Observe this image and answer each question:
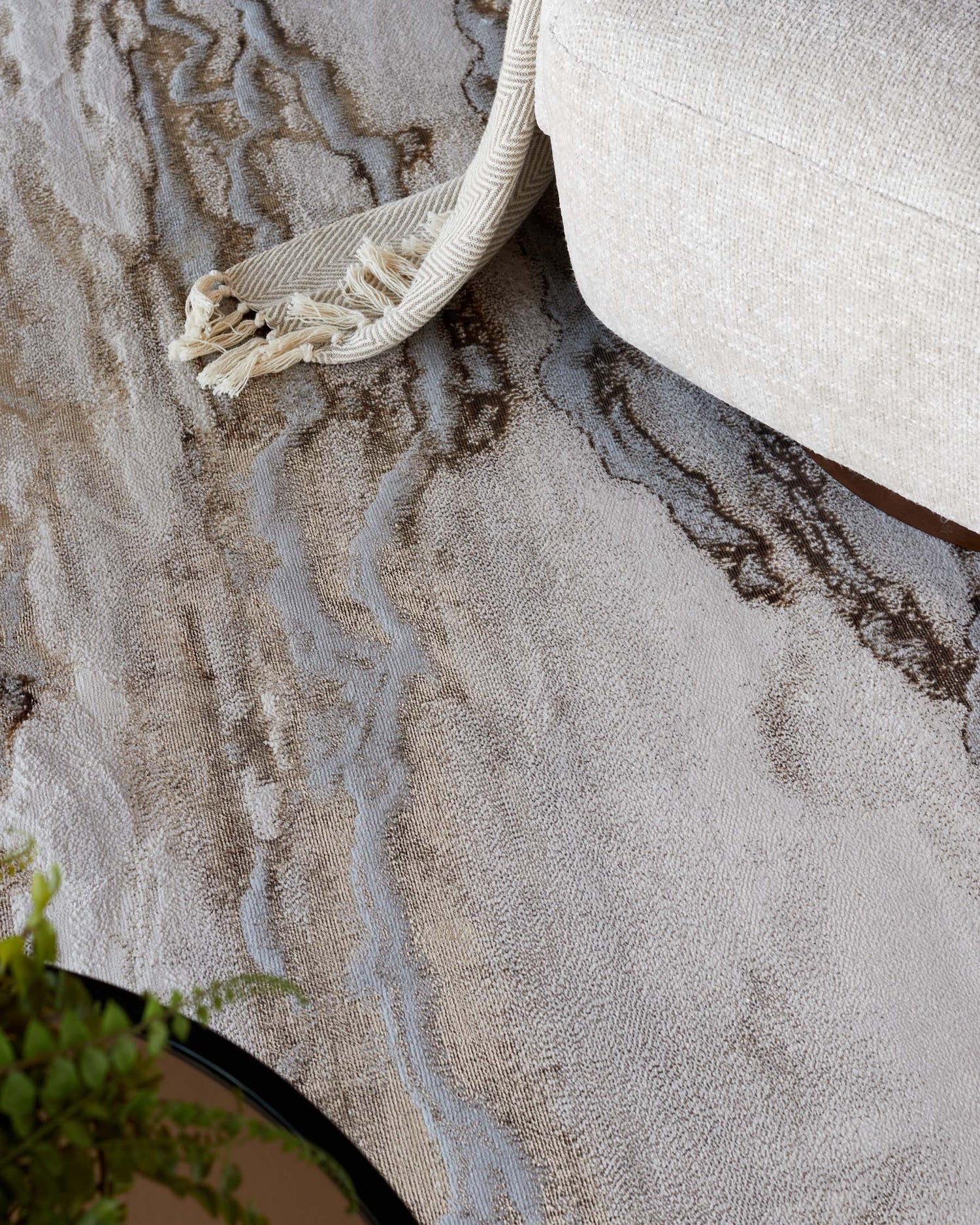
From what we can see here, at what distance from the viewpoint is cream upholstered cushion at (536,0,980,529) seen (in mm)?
Result: 662

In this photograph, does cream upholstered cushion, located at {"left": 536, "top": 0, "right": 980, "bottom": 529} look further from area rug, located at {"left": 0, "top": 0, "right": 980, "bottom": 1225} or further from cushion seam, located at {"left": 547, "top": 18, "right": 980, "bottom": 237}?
area rug, located at {"left": 0, "top": 0, "right": 980, "bottom": 1225}

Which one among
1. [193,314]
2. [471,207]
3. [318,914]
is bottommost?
[318,914]

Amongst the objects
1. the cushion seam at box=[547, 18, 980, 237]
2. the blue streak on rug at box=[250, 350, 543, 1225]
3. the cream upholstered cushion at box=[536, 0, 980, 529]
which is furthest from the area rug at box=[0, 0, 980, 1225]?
the cushion seam at box=[547, 18, 980, 237]

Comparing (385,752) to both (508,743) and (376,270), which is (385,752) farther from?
(376,270)

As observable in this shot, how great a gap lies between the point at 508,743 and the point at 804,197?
427mm

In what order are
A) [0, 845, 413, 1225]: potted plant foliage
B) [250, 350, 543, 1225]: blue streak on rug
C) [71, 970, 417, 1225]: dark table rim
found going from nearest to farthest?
[0, 845, 413, 1225]: potted plant foliage < [71, 970, 417, 1225]: dark table rim < [250, 350, 543, 1225]: blue streak on rug

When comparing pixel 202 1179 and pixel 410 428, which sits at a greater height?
pixel 202 1179

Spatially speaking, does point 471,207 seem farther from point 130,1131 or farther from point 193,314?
point 130,1131

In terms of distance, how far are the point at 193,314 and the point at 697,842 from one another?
0.71 meters

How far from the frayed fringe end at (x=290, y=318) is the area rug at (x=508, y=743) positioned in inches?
1.1

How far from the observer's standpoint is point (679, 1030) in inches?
27.0

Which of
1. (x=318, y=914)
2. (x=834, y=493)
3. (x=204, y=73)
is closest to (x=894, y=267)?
(x=834, y=493)

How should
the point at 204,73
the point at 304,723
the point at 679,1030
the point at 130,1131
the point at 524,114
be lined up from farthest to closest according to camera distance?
the point at 204,73
the point at 524,114
the point at 304,723
the point at 679,1030
the point at 130,1131

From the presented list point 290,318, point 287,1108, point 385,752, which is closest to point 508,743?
point 385,752
